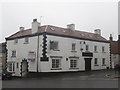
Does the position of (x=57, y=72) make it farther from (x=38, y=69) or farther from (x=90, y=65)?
(x=90, y=65)

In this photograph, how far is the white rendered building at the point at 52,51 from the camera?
96.7 ft

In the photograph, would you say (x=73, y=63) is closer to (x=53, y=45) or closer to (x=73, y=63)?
(x=73, y=63)

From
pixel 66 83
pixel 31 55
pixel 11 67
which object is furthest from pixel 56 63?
pixel 66 83

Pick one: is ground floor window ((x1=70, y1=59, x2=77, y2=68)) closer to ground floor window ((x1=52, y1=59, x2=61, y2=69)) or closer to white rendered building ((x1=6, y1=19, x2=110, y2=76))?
white rendered building ((x1=6, y1=19, x2=110, y2=76))

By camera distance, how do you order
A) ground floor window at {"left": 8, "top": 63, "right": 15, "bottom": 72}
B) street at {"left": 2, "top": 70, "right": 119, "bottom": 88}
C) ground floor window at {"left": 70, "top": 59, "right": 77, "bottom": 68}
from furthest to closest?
ground floor window at {"left": 8, "top": 63, "right": 15, "bottom": 72}
ground floor window at {"left": 70, "top": 59, "right": 77, "bottom": 68}
street at {"left": 2, "top": 70, "right": 119, "bottom": 88}

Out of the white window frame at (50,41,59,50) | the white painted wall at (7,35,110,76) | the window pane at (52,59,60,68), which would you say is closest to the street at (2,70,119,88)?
the window pane at (52,59,60,68)

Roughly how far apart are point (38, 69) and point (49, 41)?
4.54m

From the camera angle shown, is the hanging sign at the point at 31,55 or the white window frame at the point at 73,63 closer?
the hanging sign at the point at 31,55

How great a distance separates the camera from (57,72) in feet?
98.8

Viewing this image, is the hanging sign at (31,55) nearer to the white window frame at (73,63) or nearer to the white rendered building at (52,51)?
the white rendered building at (52,51)

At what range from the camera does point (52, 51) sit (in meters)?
29.8

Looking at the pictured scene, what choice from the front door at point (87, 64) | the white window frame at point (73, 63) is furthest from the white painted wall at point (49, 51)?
the front door at point (87, 64)

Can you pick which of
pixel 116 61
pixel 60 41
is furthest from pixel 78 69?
pixel 116 61

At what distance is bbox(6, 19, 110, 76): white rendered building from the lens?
96.7ft
